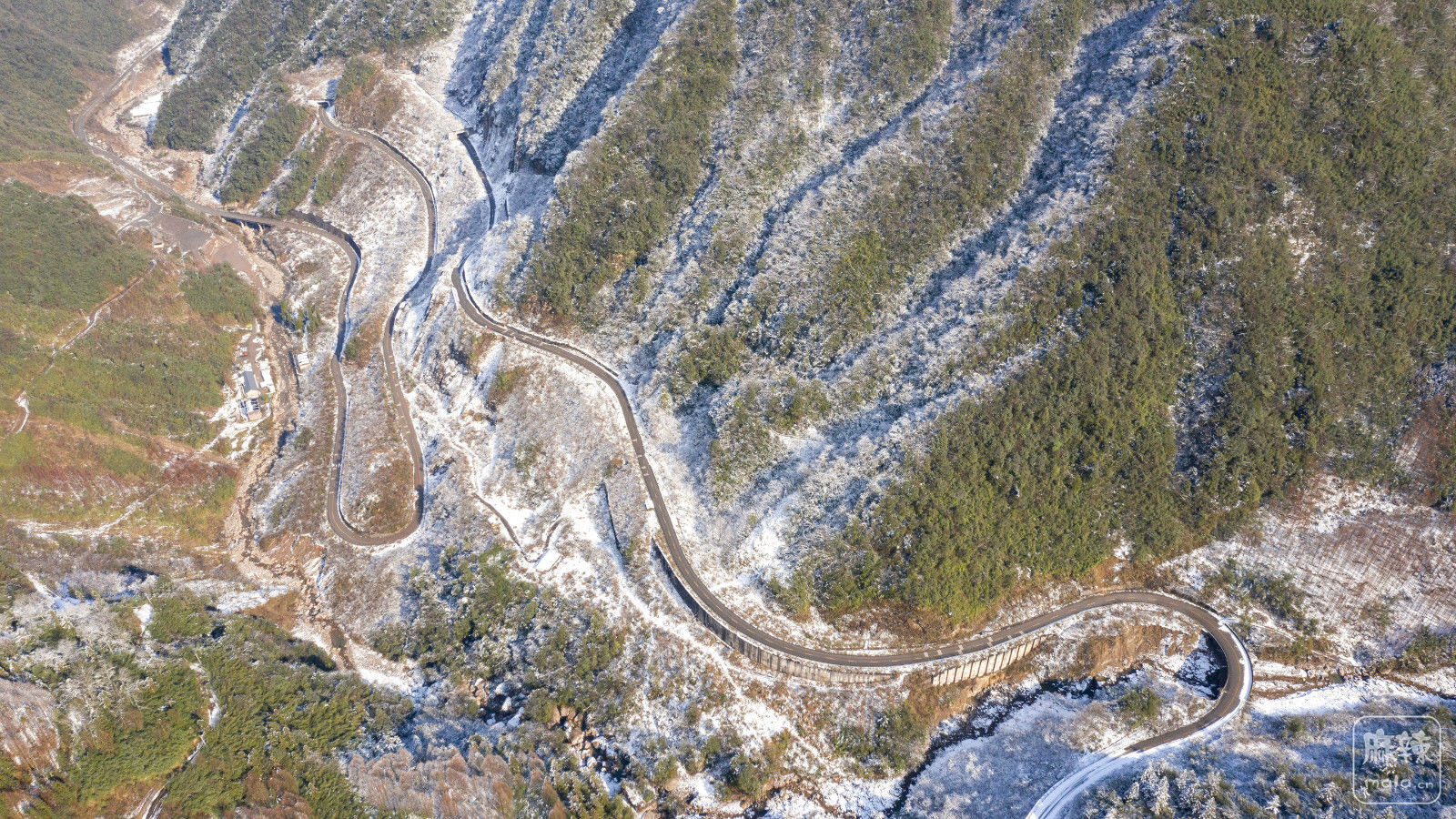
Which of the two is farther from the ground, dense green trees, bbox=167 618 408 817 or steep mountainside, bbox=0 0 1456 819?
steep mountainside, bbox=0 0 1456 819

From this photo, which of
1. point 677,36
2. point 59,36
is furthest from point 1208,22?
point 59,36

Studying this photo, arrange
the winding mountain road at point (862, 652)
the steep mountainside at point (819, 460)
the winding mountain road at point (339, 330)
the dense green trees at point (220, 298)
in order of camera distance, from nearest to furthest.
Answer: the winding mountain road at point (862, 652) → the steep mountainside at point (819, 460) → the winding mountain road at point (339, 330) → the dense green trees at point (220, 298)

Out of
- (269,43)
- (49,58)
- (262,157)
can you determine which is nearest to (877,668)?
(262,157)

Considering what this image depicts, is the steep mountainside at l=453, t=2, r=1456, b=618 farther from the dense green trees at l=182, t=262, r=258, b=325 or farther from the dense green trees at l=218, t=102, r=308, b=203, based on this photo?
the dense green trees at l=218, t=102, r=308, b=203

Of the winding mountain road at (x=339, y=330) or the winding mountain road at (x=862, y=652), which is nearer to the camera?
the winding mountain road at (x=862, y=652)

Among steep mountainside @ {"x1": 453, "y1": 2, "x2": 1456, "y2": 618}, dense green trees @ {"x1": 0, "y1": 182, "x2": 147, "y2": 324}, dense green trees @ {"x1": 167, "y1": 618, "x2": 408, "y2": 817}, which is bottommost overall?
dense green trees @ {"x1": 167, "y1": 618, "x2": 408, "y2": 817}

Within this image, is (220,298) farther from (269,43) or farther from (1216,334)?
(1216,334)

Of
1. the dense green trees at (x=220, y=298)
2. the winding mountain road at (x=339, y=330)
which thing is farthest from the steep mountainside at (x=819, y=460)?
the dense green trees at (x=220, y=298)

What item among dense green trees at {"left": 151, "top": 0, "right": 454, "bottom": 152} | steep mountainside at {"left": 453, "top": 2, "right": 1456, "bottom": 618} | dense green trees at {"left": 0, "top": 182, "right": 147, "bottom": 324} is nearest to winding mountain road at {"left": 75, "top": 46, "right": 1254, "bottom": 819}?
steep mountainside at {"left": 453, "top": 2, "right": 1456, "bottom": 618}

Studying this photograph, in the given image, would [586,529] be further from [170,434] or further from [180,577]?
[170,434]

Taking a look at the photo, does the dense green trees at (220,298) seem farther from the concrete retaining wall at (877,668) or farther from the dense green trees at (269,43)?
the concrete retaining wall at (877,668)
